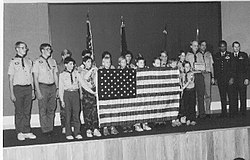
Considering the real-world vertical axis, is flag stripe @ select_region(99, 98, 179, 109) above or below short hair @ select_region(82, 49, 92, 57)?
below

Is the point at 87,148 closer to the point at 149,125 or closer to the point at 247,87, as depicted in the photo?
the point at 149,125

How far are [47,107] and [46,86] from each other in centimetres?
26

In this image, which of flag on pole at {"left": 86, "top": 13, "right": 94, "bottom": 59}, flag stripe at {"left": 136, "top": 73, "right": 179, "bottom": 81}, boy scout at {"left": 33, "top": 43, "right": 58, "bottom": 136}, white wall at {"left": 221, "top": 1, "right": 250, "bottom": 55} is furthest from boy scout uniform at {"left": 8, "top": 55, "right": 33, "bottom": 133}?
white wall at {"left": 221, "top": 1, "right": 250, "bottom": 55}

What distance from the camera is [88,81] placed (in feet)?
16.5

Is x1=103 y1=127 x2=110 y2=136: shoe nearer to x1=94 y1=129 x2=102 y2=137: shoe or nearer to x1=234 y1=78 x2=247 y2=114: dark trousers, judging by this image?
x1=94 y1=129 x2=102 y2=137: shoe

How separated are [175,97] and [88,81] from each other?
1238 millimetres

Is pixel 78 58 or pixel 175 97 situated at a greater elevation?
pixel 78 58

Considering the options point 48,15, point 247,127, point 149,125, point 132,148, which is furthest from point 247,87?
point 48,15

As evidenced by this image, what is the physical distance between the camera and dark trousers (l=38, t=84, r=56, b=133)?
15.8 ft

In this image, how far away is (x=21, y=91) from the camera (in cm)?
475

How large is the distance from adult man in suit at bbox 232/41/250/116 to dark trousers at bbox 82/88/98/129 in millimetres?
2083

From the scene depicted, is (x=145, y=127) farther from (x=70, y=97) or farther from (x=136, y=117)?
(x=70, y=97)

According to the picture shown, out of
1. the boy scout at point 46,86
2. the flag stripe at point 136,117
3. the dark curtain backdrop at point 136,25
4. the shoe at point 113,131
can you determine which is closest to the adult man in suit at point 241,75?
the dark curtain backdrop at point 136,25

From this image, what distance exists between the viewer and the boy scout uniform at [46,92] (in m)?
4.84
